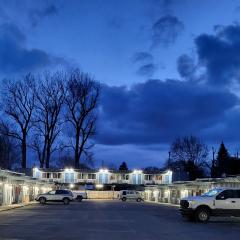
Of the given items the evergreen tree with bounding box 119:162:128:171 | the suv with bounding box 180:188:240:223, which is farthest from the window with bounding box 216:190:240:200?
the evergreen tree with bounding box 119:162:128:171

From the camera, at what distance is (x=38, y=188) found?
287ft

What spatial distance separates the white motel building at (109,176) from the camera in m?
108

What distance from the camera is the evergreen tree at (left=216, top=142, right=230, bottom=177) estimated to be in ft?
402

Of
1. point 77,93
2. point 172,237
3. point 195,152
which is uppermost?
point 77,93

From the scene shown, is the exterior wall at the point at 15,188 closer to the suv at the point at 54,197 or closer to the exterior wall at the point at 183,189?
the suv at the point at 54,197

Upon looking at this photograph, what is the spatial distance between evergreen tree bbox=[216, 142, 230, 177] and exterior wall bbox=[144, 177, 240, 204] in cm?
2219

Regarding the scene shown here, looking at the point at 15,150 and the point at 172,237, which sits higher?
the point at 15,150

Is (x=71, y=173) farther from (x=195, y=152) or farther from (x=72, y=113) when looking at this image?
(x=195, y=152)

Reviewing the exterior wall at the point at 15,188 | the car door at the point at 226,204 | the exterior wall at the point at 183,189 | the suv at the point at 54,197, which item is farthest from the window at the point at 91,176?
the car door at the point at 226,204

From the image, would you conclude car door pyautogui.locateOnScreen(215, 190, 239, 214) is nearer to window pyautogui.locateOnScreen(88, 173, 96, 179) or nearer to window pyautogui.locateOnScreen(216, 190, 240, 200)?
window pyautogui.locateOnScreen(216, 190, 240, 200)

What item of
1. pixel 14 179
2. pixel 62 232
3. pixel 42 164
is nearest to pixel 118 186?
pixel 42 164

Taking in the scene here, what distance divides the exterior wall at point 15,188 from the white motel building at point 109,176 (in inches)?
1021

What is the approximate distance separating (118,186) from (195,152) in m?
18.4

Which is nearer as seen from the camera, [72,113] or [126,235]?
[126,235]
